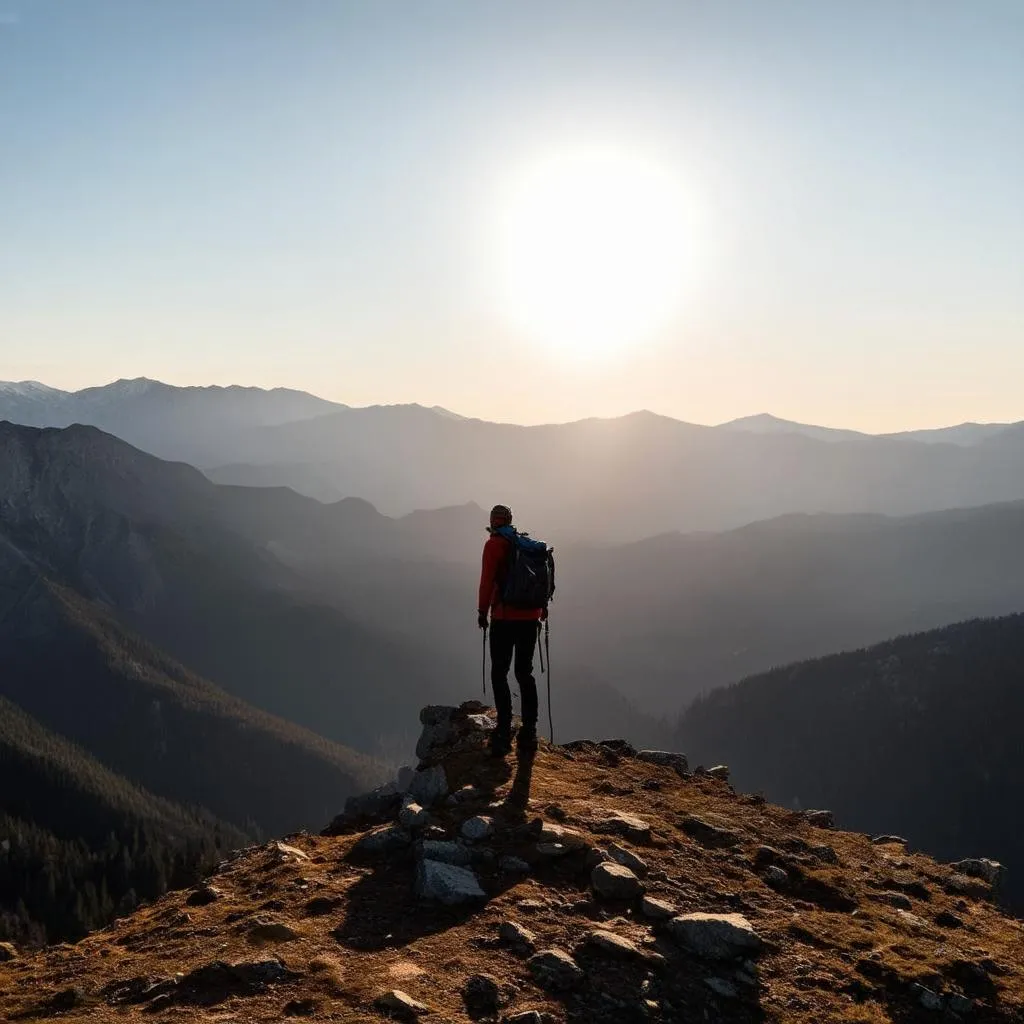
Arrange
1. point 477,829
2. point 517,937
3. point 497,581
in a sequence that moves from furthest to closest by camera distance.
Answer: point 497,581 → point 477,829 → point 517,937

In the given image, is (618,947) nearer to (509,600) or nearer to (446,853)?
(446,853)

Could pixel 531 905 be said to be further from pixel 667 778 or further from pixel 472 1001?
pixel 667 778

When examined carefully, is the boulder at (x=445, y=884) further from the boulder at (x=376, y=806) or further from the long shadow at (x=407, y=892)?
the boulder at (x=376, y=806)

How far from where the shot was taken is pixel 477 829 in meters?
13.3

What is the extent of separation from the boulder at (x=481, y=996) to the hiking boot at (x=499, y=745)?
325 inches

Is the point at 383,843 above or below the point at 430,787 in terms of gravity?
below

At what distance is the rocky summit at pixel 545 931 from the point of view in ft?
30.0

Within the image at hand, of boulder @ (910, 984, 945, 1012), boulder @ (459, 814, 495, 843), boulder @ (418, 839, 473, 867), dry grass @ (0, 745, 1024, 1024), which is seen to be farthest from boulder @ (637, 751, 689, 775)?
boulder @ (910, 984, 945, 1012)

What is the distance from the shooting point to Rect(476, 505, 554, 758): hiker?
16.8 meters

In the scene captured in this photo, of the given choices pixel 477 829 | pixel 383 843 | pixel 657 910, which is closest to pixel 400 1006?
pixel 657 910

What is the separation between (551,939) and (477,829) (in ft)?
10.2

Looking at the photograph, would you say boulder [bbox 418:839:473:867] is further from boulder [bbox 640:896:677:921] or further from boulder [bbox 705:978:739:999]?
boulder [bbox 705:978:739:999]

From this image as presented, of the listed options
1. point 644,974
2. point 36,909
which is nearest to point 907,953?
point 644,974

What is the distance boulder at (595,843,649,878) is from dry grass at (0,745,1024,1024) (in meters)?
0.26
